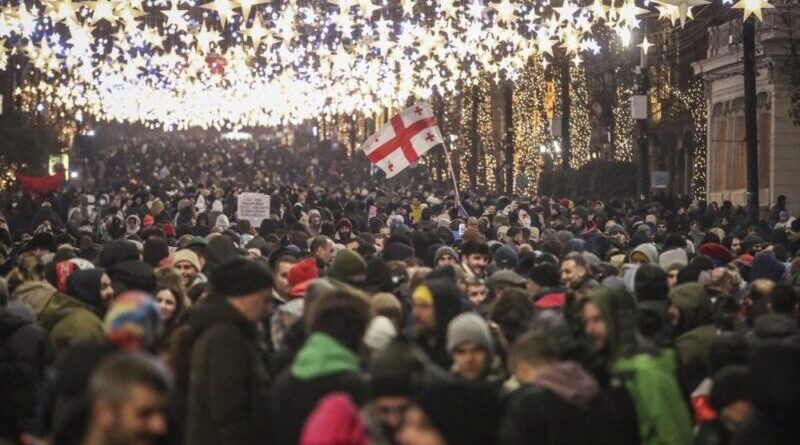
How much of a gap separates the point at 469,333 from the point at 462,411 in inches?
28.7

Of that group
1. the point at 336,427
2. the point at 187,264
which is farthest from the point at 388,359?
the point at 187,264

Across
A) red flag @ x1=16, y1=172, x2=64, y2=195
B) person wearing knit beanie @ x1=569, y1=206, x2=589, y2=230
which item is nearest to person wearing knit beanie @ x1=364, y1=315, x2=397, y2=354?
person wearing knit beanie @ x1=569, y1=206, x2=589, y2=230

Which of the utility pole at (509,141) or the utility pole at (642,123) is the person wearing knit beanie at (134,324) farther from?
the utility pole at (509,141)

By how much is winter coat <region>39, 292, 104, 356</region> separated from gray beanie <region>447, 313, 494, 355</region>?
343 cm

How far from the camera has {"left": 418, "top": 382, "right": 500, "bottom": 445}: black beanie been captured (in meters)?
8.00

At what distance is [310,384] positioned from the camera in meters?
8.20

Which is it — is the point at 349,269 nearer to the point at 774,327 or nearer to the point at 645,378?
the point at 774,327

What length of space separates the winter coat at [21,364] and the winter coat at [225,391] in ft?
4.77

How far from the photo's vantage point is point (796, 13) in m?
48.1

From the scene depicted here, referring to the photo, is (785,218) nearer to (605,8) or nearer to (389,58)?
(389,58)

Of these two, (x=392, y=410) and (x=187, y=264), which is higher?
(x=187, y=264)

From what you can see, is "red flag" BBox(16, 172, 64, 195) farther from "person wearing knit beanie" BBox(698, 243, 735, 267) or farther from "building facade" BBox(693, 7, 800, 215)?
"person wearing knit beanie" BBox(698, 243, 735, 267)

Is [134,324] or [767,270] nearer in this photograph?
[134,324]

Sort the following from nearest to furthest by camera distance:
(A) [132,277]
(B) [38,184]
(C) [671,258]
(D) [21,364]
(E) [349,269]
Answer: (D) [21,364]
(E) [349,269]
(A) [132,277]
(C) [671,258]
(B) [38,184]
